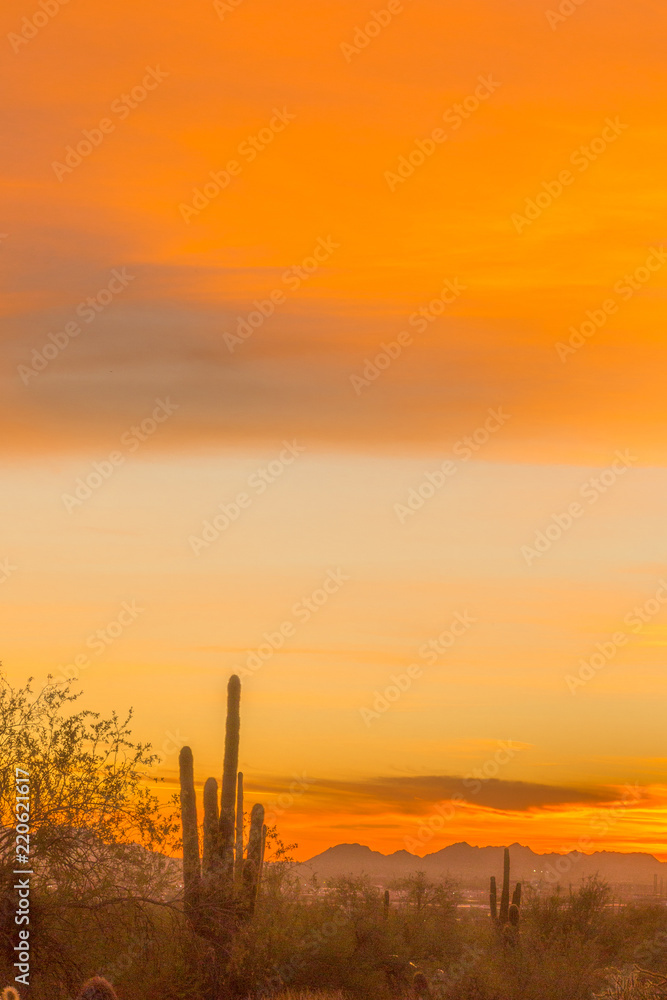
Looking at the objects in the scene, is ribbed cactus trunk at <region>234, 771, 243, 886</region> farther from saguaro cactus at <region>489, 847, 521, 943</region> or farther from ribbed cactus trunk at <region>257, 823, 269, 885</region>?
saguaro cactus at <region>489, 847, 521, 943</region>

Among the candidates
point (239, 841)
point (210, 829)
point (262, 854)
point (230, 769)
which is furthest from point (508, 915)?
point (230, 769)

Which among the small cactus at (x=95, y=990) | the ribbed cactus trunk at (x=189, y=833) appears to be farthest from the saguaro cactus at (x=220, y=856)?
the small cactus at (x=95, y=990)

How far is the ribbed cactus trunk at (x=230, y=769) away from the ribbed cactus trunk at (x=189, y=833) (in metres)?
0.57

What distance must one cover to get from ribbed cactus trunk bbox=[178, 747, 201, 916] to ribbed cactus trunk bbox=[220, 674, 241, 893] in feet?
1.87

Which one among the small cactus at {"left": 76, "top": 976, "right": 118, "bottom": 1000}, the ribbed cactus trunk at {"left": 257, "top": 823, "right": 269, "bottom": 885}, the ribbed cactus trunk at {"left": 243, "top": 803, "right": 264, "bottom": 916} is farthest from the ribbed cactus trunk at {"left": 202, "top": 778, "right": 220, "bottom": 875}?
the small cactus at {"left": 76, "top": 976, "right": 118, "bottom": 1000}

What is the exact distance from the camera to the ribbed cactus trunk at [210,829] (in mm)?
22469

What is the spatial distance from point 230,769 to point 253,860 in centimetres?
219

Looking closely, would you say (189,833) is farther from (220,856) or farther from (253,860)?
(253,860)

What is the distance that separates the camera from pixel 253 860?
79.2 ft

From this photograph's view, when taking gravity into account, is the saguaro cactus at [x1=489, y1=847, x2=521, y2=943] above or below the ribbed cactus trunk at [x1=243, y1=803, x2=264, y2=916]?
below

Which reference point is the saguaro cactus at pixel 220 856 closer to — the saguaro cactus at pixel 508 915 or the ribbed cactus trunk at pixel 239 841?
the ribbed cactus trunk at pixel 239 841

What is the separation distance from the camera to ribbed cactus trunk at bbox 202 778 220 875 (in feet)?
73.7

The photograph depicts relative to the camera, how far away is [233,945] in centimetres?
2284

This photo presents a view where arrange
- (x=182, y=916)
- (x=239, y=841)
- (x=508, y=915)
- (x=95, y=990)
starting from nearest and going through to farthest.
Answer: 1. (x=95, y=990)
2. (x=182, y=916)
3. (x=239, y=841)
4. (x=508, y=915)
